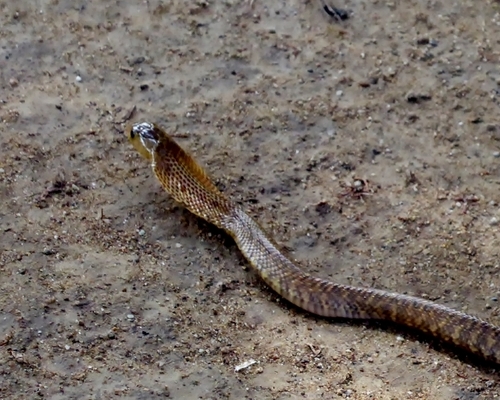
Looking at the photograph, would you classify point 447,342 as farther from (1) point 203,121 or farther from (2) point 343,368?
(1) point 203,121

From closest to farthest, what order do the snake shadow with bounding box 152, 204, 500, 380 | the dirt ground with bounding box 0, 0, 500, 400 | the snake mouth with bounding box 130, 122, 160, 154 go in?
1. the dirt ground with bounding box 0, 0, 500, 400
2. the snake shadow with bounding box 152, 204, 500, 380
3. the snake mouth with bounding box 130, 122, 160, 154

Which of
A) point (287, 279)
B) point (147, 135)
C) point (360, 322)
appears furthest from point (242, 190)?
point (360, 322)

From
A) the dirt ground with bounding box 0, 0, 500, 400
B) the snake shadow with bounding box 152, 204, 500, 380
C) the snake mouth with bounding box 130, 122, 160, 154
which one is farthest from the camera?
the snake mouth with bounding box 130, 122, 160, 154

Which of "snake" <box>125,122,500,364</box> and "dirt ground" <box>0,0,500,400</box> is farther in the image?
"snake" <box>125,122,500,364</box>

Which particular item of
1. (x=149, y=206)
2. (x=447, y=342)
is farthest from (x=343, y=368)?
(x=149, y=206)

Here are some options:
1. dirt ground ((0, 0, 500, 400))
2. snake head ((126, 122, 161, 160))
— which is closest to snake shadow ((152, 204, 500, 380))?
dirt ground ((0, 0, 500, 400))

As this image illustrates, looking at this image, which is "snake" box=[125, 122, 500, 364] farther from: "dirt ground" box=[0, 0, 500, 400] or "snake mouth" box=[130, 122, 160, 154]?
"dirt ground" box=[0, 0, 500, 400]

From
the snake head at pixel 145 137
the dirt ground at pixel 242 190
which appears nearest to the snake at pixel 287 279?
the snake head at pixel 145 137
